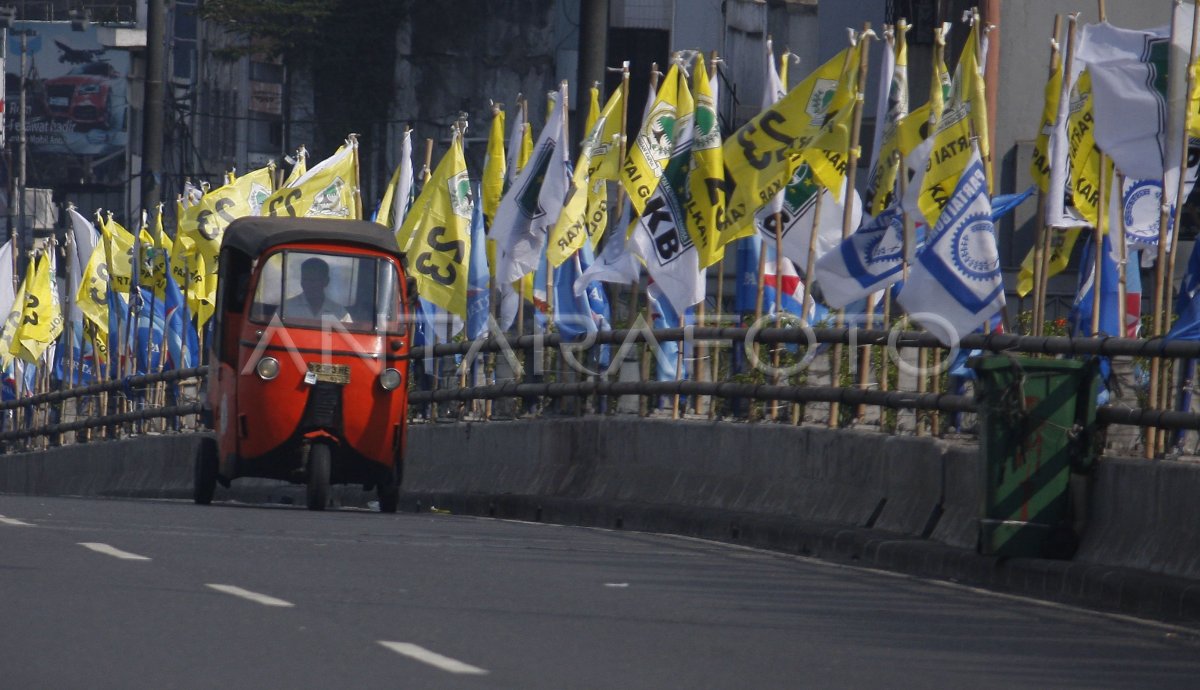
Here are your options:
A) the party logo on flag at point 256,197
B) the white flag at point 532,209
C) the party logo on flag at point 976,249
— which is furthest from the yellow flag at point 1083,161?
the party logo on flag at point 256,197

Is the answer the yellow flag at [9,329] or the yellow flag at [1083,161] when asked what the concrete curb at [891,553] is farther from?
the yellow flag at [9,329]

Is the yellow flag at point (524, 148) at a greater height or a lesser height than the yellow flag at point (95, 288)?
greater

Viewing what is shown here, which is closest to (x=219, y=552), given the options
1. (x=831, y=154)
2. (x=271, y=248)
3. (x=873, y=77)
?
(x=271, y=248)

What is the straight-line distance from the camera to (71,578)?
11070 millimetres

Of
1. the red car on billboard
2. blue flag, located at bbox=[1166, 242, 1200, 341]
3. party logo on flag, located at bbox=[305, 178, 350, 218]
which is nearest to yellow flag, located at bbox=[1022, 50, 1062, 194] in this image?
blue flag, located at bbox=[1166, 242, 1200, 341]

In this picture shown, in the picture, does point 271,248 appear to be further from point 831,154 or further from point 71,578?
point 71,578

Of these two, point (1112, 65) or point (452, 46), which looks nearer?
point (1112, 65)

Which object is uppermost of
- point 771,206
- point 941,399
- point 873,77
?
point 873,77

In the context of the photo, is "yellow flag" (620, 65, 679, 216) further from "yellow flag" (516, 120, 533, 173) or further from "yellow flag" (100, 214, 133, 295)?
"yellow flag" (100, 214, 133, 295)

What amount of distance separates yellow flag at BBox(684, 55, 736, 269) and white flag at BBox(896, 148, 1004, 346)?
4.23m

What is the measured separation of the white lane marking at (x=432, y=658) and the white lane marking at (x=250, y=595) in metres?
1.31

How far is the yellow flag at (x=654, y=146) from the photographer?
22562 millimetres

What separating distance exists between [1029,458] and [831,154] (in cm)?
783

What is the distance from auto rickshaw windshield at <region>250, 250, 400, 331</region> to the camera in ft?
65.4
